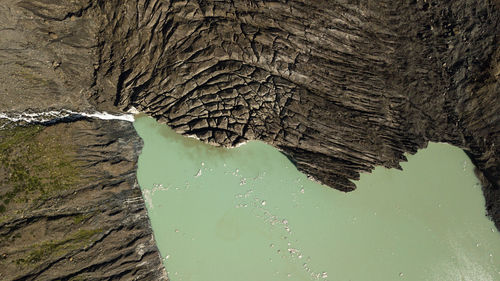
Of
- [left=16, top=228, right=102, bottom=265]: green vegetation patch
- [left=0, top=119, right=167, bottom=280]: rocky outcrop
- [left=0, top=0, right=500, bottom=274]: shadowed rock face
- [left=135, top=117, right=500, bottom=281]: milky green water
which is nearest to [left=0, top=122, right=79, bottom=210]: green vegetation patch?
[left=0, top=119, right=167, bottom=280]: rocky outcrop

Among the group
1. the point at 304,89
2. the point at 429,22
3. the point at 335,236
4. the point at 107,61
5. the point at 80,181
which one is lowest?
the point at 80,181

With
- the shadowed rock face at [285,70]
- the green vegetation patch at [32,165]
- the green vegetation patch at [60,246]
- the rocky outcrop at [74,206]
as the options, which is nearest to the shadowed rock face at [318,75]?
the shadowed rock face at [285,70]

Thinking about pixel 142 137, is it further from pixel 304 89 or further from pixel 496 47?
pixel 496 47

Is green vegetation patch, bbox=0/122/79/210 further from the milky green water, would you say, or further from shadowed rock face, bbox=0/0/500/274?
the milky green water

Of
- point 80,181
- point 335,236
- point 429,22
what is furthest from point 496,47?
point 80,181

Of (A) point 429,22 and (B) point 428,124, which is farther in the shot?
(B) point 428,124

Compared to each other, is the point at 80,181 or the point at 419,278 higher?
the point at 419,278
